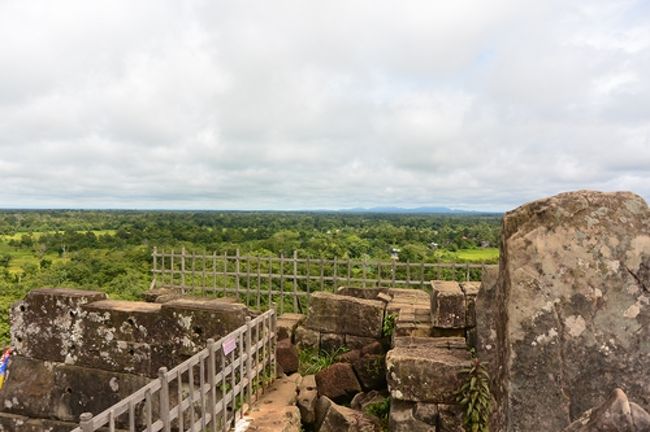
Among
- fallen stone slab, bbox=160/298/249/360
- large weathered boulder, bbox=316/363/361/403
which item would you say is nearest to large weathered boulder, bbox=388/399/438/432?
large weathered boulder, bbox=316/363/361/403

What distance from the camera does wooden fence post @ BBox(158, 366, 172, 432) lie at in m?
3.64

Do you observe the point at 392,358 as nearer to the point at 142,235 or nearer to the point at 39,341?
the point at 39,341

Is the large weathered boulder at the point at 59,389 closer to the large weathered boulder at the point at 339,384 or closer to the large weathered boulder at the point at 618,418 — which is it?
the large weathered boulder at the point at 339,384

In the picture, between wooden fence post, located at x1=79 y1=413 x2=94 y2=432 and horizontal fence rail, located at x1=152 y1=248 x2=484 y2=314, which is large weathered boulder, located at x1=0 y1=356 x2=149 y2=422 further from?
horizontal fence rail, located at x1=152 y1=248 x2=484 y2=314

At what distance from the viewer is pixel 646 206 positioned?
9.30 feet

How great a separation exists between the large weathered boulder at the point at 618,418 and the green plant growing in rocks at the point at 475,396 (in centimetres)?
327

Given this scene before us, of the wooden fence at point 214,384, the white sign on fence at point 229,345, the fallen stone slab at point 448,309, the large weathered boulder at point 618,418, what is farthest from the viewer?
the fallen stone slab at point 448,309

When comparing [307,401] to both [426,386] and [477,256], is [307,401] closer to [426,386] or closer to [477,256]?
[426,386]

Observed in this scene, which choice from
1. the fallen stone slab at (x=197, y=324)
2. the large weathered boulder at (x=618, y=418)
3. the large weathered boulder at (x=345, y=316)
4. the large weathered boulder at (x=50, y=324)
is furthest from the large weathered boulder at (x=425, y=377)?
the large weathered boulder at (x=50, y=324)

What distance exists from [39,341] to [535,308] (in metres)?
5.61

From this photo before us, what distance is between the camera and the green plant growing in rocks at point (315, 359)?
6558mm

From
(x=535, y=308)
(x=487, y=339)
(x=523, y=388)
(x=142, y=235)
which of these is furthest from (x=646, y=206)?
(x=142, y=235)

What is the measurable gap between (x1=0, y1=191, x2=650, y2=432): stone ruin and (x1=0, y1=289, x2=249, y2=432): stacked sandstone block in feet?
0.05

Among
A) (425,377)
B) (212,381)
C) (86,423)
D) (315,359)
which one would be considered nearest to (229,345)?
(212,381)
